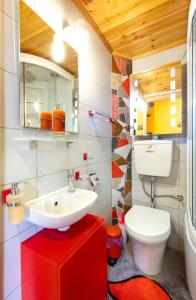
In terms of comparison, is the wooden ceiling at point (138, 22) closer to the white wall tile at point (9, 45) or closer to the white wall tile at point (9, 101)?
the white wall tile at point (9, 45)

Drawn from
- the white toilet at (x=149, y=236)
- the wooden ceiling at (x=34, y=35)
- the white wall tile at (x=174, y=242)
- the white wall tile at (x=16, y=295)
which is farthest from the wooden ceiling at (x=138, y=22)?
the white wall tile at (x=174, y=242)

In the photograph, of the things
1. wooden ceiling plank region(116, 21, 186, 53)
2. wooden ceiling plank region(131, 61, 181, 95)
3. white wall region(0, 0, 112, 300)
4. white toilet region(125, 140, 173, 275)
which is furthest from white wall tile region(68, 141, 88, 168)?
wooden ceiling plank region(116, 21, 186, 53)

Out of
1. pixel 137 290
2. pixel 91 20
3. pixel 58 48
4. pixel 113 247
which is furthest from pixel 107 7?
pixel 137 290

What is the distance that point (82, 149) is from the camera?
1332 millimetres

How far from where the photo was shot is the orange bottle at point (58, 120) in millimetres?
1007

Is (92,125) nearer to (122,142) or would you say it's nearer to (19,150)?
(122,142)

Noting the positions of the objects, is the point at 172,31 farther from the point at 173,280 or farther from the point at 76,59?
the point at 173,280

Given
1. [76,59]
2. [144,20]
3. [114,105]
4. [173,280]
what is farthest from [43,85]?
[173,280]

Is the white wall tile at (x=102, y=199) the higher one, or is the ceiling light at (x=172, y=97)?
the ceiling light at (x=172, y=97)

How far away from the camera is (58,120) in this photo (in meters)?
1.03

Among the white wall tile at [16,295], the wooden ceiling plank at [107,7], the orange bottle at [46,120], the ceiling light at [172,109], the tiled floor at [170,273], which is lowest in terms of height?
the tiled floor at [170,273]

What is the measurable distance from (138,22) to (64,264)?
1969 millimetres

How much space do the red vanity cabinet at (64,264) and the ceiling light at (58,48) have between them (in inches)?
45.7

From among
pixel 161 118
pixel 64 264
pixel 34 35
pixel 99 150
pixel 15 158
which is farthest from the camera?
pixel 161 118
